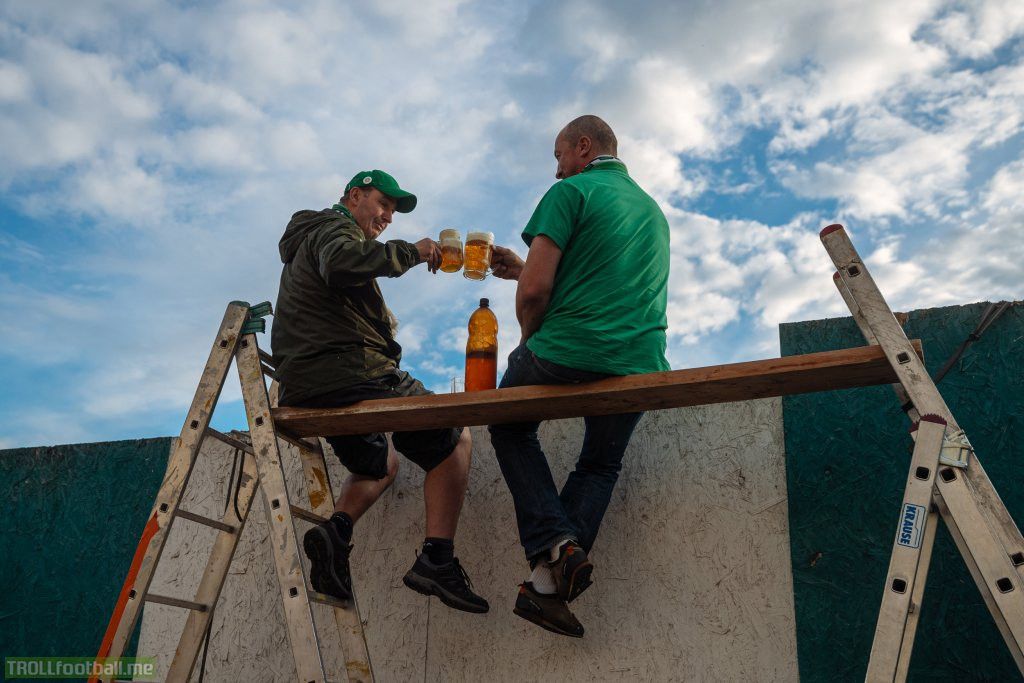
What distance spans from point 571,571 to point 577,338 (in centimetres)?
80

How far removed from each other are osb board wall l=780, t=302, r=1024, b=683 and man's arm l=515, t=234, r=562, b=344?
123 cm

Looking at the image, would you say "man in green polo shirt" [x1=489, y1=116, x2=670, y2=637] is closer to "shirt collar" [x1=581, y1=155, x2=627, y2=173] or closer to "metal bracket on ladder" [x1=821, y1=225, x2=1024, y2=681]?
"shirt collar" [x1=581, y1=155, x2=627, y2=173]

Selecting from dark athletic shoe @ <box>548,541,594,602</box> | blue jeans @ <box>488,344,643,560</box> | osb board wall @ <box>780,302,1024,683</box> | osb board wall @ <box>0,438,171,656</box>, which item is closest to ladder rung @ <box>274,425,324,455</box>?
blue jeans @ <box>488,344,643,560</box>

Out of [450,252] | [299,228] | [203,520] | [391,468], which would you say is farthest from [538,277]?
[203,520]

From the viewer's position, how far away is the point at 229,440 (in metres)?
3.30

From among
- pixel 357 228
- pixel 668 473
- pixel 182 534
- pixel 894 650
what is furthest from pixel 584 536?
pixel 182 534

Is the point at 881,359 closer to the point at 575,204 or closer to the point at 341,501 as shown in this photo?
the point at 575,204

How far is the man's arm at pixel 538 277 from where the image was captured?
118 inches

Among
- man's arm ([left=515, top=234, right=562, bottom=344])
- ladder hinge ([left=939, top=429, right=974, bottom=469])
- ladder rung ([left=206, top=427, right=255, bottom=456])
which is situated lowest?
ladder hinge ([left=939, top=429, right=974, bottom=469])

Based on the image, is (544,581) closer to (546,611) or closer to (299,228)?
(546,611)

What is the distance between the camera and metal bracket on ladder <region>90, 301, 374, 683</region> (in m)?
2.74

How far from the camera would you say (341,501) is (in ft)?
11.3

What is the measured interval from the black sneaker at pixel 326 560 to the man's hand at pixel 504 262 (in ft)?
4.41

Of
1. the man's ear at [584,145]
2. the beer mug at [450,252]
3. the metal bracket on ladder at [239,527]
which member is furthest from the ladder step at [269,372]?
the man's ear at [584,145]
